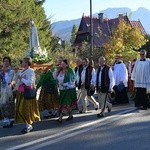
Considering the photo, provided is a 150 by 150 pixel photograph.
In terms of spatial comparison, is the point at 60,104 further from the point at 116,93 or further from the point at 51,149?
the point at 116,93

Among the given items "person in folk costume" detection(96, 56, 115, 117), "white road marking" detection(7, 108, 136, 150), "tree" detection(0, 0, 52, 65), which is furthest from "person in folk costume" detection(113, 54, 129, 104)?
"tree" detection(0, 0, 52, 65)

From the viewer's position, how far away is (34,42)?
826 inches

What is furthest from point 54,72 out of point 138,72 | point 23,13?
point 23,13

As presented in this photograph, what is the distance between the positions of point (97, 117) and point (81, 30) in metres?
56.1

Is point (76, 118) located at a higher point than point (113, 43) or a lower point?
lower

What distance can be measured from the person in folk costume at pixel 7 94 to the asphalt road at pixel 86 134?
1.05ft

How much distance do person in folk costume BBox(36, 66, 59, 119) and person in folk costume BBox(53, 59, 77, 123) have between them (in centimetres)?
62

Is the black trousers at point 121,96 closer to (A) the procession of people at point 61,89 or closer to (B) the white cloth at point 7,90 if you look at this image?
(A) the procession of people at point 61,89

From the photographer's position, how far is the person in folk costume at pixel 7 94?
11.4m

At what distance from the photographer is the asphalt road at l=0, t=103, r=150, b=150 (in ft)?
30.1

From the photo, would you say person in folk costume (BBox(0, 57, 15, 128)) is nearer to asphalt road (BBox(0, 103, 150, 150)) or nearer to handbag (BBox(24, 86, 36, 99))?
asphalt road (BBox(0, 103, 150, 150))

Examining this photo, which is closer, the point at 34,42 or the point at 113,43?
the point at 34,42

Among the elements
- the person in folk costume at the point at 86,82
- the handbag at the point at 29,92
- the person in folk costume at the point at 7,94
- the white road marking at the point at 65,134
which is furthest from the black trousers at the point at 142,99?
the handbag at the point at 29,92

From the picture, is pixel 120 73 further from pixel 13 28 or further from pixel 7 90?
pixel 13 28
